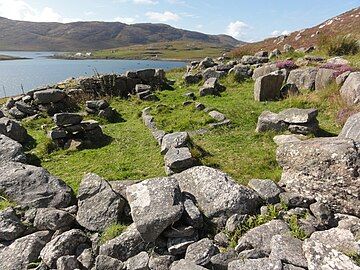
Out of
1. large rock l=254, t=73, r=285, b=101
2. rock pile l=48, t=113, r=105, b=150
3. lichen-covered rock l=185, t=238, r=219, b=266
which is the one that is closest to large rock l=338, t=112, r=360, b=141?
lichen-covered rock l=185, t=238, r=219, b=266

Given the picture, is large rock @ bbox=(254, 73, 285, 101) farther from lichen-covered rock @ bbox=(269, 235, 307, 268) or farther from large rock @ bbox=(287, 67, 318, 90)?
lichen-covered rock @ bbox=(269, 235, 307, 268)

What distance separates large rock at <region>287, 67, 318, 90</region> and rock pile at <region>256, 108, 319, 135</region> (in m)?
6.32

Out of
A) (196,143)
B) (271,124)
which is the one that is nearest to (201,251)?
(196,143)

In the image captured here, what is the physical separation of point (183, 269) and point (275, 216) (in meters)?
2.38

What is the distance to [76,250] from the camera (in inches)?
280

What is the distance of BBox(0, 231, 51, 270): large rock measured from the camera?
683 centimetres

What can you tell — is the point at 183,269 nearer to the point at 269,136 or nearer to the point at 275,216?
the point at 275,216

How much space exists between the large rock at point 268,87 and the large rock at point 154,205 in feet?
36.6

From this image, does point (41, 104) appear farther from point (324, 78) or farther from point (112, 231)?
point (324, 78)

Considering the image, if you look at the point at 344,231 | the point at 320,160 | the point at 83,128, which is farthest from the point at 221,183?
the point at 83,128

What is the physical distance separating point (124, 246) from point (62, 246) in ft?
4.09

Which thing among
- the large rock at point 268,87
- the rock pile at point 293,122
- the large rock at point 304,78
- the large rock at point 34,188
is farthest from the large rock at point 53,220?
the large rock at point 304,78

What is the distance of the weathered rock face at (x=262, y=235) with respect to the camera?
6.43 m

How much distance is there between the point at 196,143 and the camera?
1233 centimetres
